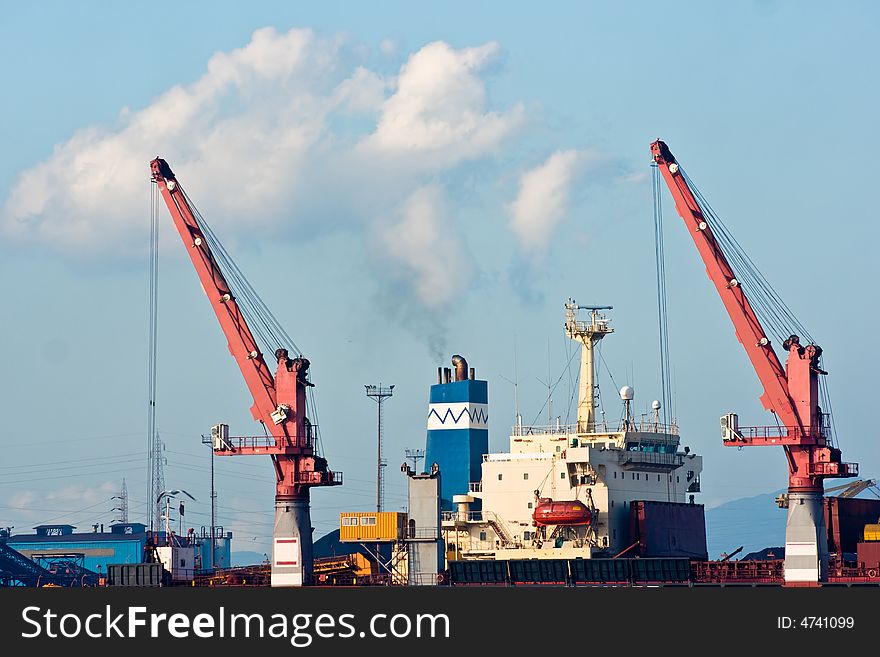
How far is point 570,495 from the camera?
65562mm

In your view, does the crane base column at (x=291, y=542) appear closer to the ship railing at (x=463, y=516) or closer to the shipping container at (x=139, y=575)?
the shipping container at (x=139, y=575)

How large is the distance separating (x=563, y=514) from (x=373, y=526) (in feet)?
28.6

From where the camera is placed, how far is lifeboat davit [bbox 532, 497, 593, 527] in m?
63.0

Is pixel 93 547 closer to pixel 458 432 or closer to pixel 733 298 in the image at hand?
pixel 458 432

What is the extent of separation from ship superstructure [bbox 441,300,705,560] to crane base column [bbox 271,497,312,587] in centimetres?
642

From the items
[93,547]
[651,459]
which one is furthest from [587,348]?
[93,547]

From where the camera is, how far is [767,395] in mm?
63906

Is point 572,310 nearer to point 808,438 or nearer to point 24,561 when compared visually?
point 808,438

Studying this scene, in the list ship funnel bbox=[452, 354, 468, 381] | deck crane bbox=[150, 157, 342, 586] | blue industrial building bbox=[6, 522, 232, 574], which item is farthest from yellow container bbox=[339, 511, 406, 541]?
blue industrial building bbox=[6, 522, 232, 574]

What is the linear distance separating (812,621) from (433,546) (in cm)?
1923

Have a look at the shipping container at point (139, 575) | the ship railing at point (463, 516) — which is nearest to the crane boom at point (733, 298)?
the ship railing at point (463, 516)

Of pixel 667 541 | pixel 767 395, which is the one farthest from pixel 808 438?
pixel 667 541

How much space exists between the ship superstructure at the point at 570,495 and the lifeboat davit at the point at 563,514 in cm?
4

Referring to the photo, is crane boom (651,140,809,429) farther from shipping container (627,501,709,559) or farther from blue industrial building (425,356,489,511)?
blue industrial building (425,356,489,511)
